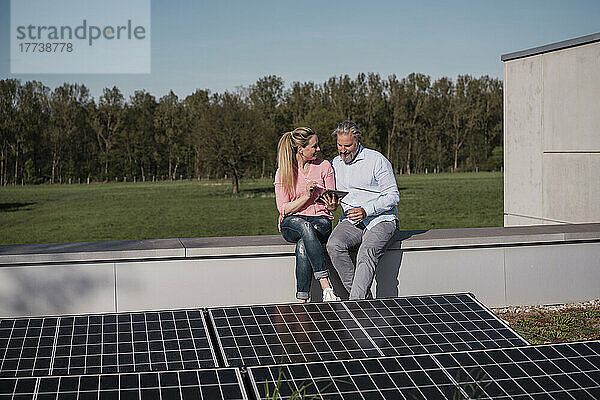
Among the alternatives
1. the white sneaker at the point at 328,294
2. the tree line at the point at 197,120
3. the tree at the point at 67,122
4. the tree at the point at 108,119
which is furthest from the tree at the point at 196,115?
the white sneaker at the point at 328,294

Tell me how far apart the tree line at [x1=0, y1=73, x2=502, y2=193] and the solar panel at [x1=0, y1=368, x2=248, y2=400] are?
44.9 meters

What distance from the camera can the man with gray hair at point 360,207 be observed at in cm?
498

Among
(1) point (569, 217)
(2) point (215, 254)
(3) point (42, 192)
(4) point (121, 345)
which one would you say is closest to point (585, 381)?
(4) point (121, 345)

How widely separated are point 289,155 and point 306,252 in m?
0.70

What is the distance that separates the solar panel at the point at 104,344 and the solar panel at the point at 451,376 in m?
0.38

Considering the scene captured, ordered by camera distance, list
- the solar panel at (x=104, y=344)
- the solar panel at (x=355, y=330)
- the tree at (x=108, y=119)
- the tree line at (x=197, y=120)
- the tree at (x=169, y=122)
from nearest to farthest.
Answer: the solar panel at (x=104, y=344) → the solar panel at (x=355, y=330) → the tree line at (x=197, y=120) → the tree at (x=108, y=119) → the tree at (x=169, y=122)

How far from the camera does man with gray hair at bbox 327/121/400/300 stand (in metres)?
4.98

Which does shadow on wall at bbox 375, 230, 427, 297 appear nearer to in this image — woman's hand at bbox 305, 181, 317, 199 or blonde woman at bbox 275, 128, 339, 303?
blonde woman at bbox 275, 128, 339, 303

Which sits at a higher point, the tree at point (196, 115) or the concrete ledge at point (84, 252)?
the tree at point (196, 115)

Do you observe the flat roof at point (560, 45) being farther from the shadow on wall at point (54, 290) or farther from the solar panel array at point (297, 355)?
the solar panel array at point (297, 355)

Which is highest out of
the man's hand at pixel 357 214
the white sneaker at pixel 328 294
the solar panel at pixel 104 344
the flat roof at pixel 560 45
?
the flat roof at pixel 560 45

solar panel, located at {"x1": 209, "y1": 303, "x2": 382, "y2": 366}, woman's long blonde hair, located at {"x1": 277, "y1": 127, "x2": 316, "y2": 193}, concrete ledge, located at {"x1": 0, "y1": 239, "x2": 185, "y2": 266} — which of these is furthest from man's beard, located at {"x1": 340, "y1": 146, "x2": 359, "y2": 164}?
solar panel, located at {"x1": 209, "y1": 303, "x2": 382, "y2": 366}

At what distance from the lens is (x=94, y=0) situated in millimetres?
37188

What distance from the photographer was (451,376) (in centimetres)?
156
